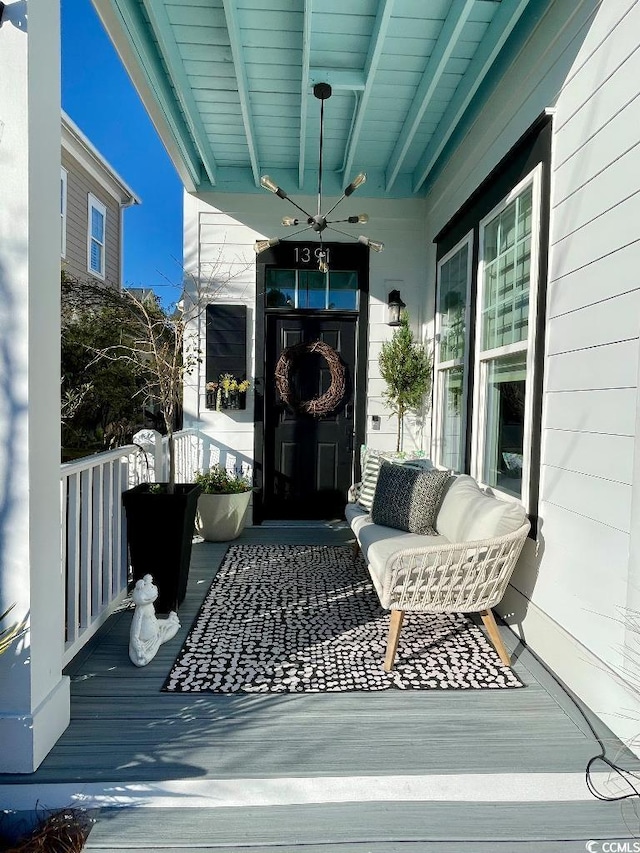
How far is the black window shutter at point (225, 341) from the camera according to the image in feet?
15.7

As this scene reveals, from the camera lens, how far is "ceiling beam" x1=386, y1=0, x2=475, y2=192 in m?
2.64

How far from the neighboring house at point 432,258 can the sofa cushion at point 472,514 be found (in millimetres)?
191

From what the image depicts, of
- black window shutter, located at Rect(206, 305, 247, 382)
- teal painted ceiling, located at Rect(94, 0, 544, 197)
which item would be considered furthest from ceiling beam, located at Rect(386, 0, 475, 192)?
black window shutter, located at Rect(206, 305, 247, 382)

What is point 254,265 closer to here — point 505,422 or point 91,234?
point 505,422

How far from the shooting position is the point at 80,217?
7.83 metres

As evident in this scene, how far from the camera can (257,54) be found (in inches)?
122

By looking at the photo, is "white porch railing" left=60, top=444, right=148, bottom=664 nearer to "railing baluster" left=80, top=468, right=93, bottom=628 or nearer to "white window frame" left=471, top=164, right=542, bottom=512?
"railing baluster" left=80, top=468, right=93, bottom=628

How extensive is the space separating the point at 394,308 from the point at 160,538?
3.10 m

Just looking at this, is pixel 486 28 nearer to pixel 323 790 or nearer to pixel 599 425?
pixel 599 425

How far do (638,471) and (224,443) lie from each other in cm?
368

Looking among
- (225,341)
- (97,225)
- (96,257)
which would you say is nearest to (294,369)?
(225,341)

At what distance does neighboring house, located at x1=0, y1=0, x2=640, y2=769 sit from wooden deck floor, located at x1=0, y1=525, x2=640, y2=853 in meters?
0.20

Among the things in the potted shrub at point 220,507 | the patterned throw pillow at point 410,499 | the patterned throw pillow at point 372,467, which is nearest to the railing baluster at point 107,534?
the potted shrub at point 220,507

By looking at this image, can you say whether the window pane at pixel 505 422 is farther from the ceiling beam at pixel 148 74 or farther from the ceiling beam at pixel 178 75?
the ceiling beam at pixel 148 74
